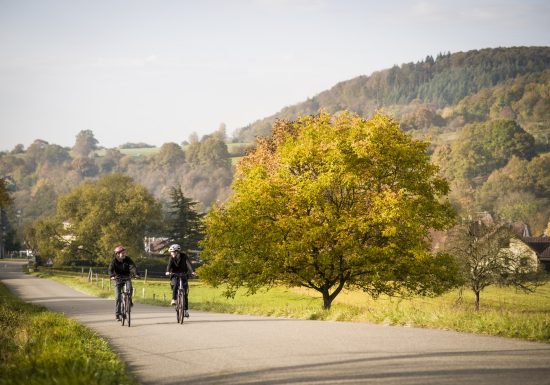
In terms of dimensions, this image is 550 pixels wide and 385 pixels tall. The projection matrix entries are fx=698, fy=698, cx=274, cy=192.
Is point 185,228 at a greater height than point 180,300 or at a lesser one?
greater

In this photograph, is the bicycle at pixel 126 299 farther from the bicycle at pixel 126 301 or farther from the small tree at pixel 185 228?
the small tree at pixel 185 228

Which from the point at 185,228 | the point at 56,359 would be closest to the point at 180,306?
the point at 56,359

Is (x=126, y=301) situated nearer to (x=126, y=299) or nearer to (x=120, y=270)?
(x=126, y=299)

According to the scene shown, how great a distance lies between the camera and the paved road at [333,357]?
8.04m

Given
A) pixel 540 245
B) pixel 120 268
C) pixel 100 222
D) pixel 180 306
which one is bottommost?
pixel 180 306

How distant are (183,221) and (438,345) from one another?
80978mm

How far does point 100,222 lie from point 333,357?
2903 inches

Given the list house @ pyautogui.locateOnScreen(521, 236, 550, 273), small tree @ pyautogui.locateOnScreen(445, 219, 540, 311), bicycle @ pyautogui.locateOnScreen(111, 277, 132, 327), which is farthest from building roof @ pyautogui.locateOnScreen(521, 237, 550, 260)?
bicycle @ pyautogui.locateOnScreen(111, 277, 132, 327)

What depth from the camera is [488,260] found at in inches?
1993

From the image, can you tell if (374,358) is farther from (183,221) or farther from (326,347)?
(183,221)

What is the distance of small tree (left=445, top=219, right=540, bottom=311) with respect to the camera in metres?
49.7

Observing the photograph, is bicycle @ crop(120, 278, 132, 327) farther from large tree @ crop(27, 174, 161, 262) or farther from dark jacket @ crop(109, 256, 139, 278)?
large tree @ crop(27, 174, 161, 262)

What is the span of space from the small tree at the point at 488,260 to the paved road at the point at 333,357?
37705 millimetres

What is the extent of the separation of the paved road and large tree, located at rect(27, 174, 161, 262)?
66.1 meters
